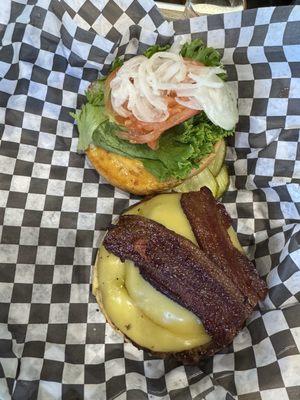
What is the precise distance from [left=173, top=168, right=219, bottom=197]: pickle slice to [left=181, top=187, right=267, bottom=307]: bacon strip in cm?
32

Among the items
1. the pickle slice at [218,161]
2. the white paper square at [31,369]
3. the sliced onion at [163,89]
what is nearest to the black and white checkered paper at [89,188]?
the white paper square at [31,369]

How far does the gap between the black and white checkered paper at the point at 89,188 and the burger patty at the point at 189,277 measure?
0.54 ft

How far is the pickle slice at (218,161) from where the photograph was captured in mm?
2844

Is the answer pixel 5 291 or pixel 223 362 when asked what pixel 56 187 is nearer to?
pixel 5 291

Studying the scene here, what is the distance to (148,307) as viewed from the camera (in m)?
2.33

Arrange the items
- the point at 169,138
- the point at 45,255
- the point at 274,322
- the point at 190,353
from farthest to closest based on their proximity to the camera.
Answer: the point at 45,255 → the point at 169,138 → the point at 190,353 → the point at 274,322

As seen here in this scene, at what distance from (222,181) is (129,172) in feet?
1.97

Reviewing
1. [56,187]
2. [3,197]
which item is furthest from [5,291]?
[56,187]

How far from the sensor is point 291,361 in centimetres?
205

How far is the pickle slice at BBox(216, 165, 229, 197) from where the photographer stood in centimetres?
291

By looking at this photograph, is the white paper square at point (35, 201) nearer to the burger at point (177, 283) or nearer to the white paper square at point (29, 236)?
the white paper square at point (29, 236)

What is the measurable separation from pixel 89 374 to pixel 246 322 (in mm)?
794

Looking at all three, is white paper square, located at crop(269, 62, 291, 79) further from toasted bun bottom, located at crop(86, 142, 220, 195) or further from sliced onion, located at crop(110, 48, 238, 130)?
toasted bun bottom, located at crop(86, 142, 220, 195)

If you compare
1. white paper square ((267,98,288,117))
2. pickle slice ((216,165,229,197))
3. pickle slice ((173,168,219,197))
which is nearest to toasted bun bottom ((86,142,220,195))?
pickle slice ((173,168,219,197))
